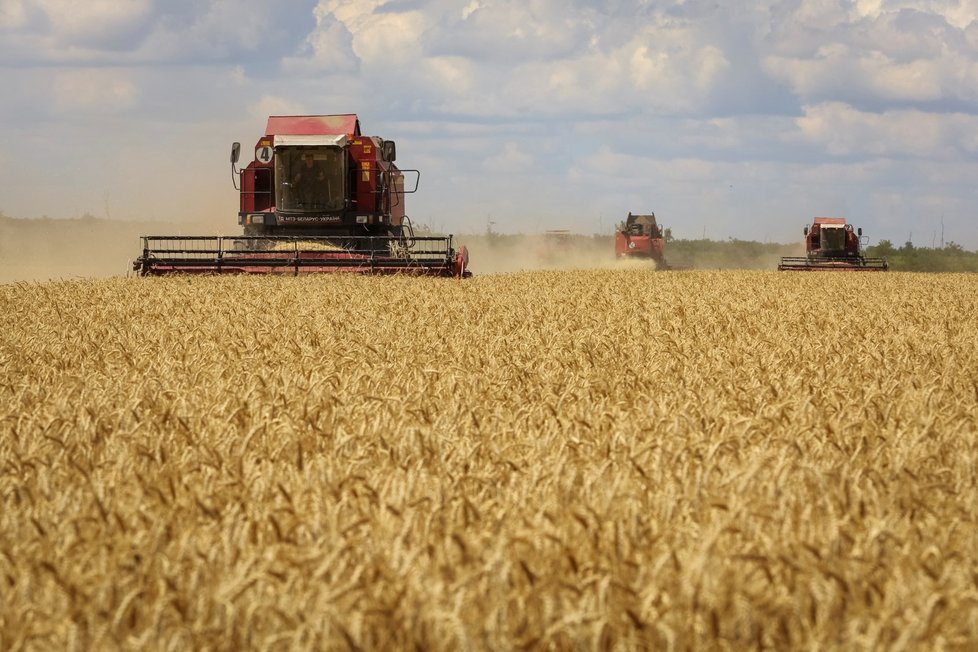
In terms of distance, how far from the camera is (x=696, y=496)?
3348 mm

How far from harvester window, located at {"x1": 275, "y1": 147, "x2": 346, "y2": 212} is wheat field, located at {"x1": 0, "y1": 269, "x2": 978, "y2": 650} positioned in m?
12.3

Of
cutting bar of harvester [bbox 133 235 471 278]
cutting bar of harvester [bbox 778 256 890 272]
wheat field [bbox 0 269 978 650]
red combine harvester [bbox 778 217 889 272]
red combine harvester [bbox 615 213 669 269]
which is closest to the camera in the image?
wheat field [bbox 0 269 978 650]

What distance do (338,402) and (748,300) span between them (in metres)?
9.31

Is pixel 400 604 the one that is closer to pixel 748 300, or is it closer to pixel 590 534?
pixel 590 534

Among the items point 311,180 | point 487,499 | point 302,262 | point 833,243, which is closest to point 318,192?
point 311,180

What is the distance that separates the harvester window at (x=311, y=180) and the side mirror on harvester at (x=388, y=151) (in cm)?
77

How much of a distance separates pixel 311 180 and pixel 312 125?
1.29 metres

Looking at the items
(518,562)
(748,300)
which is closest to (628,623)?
(518,562)

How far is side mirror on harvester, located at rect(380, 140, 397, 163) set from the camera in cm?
1991

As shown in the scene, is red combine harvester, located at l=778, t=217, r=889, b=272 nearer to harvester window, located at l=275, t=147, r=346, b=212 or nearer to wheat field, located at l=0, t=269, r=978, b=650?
Answer: harvester window, located at l=275, t=147, r=346, b=212

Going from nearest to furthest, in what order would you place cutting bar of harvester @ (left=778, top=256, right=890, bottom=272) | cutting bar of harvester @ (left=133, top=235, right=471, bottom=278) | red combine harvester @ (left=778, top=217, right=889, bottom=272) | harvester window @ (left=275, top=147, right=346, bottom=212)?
cutting bar of harvester @ (left=133, top=235, right=471, bottom=278)
harvester window @ (left=275, top=147, right=346, bottom=212)
cutting bar of harvester @ (left=778, top=256, right=890, bottom=272)
red combine harvester @ (left=778, top=217, right=889, bottom=272)

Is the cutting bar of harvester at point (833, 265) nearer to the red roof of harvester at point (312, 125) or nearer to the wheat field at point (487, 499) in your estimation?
the red roof of harvester at point (312, 125)

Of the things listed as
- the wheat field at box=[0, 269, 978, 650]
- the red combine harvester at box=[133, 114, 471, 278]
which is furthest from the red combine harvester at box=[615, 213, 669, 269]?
the wheat field at box=[0, 269, 978, 650]

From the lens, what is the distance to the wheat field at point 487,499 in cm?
244
